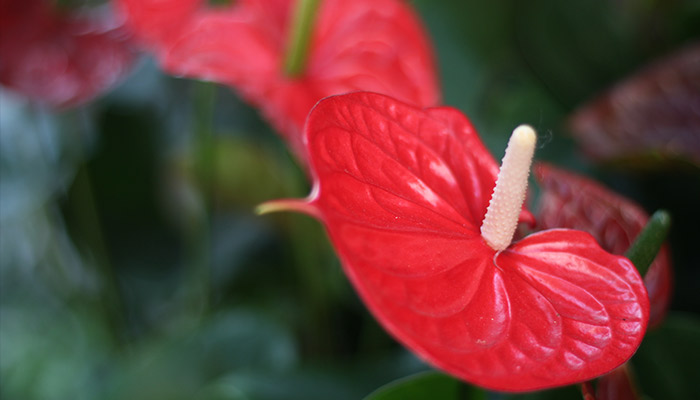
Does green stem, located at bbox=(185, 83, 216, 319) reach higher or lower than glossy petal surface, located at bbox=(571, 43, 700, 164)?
lower

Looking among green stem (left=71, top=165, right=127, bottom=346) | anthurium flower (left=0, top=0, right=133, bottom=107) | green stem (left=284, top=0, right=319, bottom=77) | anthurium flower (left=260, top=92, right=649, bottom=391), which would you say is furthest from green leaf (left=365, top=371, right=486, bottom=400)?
green stem (left=71, top=165, right=127, bottom=346)

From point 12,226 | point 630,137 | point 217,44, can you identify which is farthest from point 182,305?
point 630,137

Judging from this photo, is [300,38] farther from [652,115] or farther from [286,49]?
[652,115]

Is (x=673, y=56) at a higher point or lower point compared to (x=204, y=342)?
higher

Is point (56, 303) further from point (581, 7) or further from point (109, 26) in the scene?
point (581, 7)

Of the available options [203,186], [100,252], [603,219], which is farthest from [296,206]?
[100,252]

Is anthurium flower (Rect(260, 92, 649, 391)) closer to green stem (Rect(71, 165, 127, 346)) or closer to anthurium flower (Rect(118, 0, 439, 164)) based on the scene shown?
anthurium flower (Rect(118, 0, 439, 164))

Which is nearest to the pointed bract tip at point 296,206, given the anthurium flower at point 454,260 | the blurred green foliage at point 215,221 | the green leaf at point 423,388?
the anthurium flower at point 454,260
